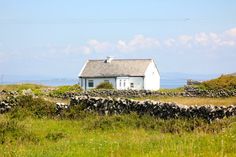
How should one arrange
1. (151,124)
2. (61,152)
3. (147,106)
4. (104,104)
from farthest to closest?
(104,104)
(147,106)
(151,124)
(61,152)

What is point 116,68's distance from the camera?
275 ft

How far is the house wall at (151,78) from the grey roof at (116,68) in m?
1.12

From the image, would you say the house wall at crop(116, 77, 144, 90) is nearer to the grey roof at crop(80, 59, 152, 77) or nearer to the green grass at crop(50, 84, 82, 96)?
the grey roof at crop(80, 59, 152, 77)

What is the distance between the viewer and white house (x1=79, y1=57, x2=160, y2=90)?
81.8 m

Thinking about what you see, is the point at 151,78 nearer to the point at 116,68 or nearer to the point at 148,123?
the point at 116,68

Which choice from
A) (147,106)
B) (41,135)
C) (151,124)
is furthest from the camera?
(147,106)

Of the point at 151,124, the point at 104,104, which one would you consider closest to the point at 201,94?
the point at 104,104

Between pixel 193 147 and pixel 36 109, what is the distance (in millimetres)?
16878

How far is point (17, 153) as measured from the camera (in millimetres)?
13203

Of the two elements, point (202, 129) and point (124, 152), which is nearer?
point (124, 152)

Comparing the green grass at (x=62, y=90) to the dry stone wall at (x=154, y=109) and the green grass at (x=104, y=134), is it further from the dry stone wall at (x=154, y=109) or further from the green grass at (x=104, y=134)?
the dry stone wall at (x=154, y=109)

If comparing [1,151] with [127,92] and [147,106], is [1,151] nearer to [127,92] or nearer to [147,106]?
[147,106]

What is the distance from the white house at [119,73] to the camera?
81.8 m

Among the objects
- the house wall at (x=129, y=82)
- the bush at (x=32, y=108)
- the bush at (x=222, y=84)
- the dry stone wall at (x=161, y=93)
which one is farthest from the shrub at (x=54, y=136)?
the house wall at (x=129, y=82)
